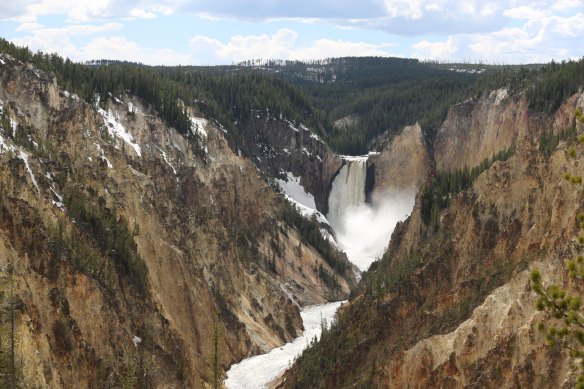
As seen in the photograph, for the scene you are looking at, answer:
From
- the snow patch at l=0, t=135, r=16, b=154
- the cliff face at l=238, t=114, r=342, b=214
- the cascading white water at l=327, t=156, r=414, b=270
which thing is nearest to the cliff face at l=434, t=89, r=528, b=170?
the cascading white water at l=327, t=156, r=414, b=270

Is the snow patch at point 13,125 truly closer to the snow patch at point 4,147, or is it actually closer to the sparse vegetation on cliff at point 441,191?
the snow patch at point 4,147

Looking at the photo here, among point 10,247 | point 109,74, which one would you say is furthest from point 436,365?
point 109,74

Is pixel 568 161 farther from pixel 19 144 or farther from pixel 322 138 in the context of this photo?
pixel 322 138

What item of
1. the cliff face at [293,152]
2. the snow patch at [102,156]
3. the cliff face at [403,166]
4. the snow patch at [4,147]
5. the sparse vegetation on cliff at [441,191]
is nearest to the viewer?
the snow patch at [4,147]

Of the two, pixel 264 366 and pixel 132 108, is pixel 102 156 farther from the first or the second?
pixel 132 108

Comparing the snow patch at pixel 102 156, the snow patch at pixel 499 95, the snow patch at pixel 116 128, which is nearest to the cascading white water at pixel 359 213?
the snow patch at pixel 499 95
